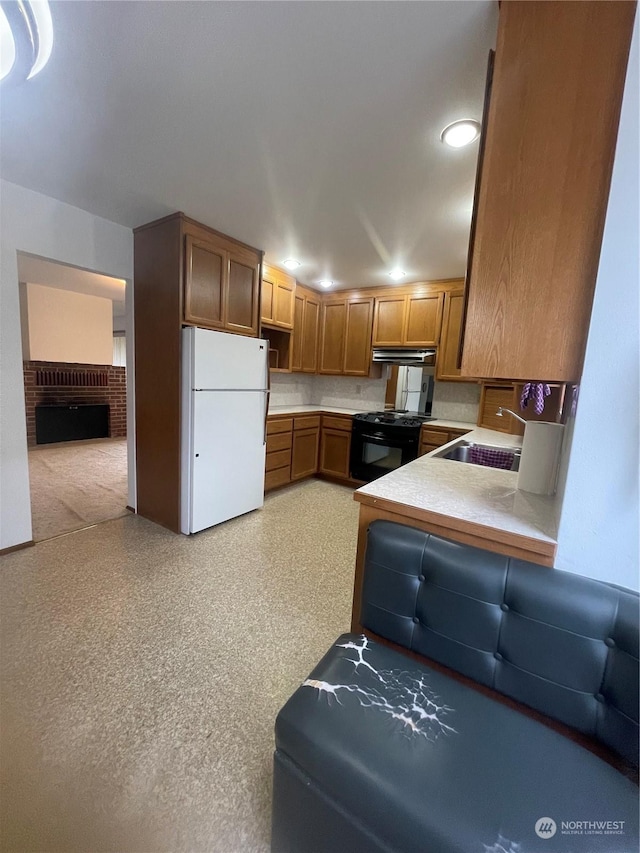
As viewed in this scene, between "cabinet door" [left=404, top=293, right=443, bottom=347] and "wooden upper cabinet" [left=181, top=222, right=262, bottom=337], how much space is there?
5.81 ft

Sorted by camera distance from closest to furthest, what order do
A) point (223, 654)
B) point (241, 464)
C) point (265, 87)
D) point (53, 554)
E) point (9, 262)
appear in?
1. point (265, 87)
2. point (223, 654)
3. point (9, 262)
4. point (53, 554)
5. point (241, 464)

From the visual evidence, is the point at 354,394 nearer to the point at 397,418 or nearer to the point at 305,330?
the point at 397,418

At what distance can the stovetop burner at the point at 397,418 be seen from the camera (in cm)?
384

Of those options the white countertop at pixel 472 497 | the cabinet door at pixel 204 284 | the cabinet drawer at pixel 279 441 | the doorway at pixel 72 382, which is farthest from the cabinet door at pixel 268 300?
the white countertop at pixel 472 497

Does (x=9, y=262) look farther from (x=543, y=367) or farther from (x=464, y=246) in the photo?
(x=464, y=246)

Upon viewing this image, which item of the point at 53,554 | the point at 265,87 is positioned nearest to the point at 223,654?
the point at 53,554

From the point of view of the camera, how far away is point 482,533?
3.55 feet

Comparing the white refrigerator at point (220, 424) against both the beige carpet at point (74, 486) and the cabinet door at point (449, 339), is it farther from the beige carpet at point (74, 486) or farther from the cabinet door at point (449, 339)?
the cabinet door at point (449, 339)

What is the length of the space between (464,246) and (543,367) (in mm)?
2284

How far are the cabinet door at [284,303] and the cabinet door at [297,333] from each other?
14 centimetres

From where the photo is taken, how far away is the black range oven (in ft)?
12.3

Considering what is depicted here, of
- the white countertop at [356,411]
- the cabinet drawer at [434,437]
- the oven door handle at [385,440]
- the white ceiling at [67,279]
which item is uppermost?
the white ceiling at [67,279]

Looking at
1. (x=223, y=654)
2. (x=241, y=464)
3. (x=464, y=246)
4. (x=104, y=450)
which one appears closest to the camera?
(x=223, y=654)

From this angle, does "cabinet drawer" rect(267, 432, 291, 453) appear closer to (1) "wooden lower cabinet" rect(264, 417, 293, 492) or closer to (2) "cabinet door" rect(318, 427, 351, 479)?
(1) "wooden lower cabinet" rect(264, 417, 293, 492)
